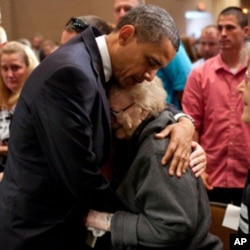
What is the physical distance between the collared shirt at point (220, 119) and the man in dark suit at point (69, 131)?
45.0 inches

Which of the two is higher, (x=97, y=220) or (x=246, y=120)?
(x=246, y=120)

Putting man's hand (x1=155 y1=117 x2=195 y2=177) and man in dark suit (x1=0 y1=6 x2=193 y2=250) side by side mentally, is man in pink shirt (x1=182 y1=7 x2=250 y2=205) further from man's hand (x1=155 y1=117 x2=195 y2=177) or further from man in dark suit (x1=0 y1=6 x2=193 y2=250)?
man in dark suit (x1=0 y1=6 x2=193 y2=250)

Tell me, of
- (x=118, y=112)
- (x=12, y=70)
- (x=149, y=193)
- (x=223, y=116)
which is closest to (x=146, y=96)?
(x=118, y=112)

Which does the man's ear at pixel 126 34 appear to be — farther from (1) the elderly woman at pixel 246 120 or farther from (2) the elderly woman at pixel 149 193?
(1) the elderly woman at pixel 246 120

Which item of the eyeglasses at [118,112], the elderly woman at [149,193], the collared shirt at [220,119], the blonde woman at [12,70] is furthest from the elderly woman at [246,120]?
the blonde woman at [12,70]

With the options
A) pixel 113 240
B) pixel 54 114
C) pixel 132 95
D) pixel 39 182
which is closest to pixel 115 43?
pixel 132 95

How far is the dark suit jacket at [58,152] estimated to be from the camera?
1.24 metres

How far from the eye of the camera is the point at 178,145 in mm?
1405

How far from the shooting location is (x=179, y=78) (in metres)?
2.79

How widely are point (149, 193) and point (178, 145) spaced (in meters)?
0.18

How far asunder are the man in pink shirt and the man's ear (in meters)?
1.24

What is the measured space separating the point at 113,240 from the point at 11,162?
386mm

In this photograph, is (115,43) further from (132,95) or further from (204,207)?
(204,207)

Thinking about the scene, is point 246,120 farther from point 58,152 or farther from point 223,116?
point 223,116
